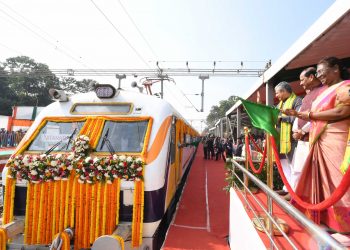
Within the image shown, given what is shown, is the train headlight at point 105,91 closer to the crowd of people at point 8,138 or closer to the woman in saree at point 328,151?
the woman in saree at point 328,151

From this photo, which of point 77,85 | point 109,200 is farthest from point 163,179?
point 77,85

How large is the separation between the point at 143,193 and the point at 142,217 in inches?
13.6

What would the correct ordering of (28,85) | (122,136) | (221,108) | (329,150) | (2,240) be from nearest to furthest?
1. (329,150)
2. (2,240)
3. (122,136)
4. (28,85)
5. (221,108)

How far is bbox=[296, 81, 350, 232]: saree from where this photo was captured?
7.30 ft

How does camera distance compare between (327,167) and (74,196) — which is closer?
(327,167)

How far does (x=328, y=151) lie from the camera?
2318mm

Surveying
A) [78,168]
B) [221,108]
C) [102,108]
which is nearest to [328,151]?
[78,168]

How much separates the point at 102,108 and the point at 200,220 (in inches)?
123

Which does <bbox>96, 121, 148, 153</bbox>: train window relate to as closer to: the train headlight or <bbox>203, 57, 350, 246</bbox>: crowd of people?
the train headlight

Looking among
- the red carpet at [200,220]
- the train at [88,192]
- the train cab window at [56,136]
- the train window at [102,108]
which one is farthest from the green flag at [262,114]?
the train cab window at [56,136]

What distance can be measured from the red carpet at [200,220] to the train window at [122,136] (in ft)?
5.57

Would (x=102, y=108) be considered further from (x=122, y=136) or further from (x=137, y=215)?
(x=137, y=215)

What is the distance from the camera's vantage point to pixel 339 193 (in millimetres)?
1476

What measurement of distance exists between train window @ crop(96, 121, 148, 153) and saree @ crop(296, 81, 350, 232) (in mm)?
2634
